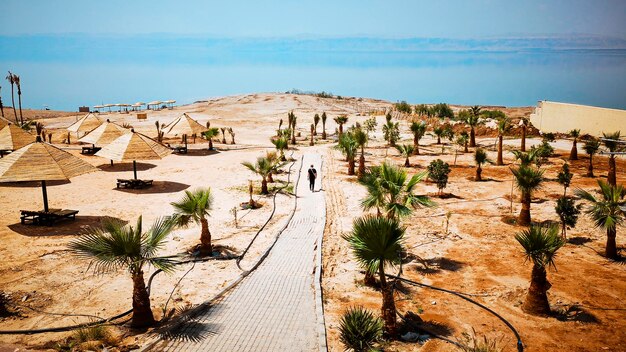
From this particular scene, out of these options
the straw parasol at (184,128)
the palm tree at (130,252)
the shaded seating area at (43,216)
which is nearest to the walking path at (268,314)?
the palm tree at (130,252)

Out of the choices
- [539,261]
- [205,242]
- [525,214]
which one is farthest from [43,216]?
[525,214]

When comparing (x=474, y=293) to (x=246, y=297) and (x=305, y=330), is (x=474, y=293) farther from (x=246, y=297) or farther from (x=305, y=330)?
(x=246, y=297)

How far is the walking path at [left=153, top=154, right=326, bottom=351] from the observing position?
8.20 metres

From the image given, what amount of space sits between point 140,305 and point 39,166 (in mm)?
10061

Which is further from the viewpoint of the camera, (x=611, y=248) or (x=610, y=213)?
(x=611, y=248)

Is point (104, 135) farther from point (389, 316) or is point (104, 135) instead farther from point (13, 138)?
point (389, 316)

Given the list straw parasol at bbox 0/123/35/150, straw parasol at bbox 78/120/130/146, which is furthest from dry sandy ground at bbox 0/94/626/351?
straw parasol at bbox 0/123/35/150

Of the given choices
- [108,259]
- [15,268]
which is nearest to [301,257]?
[108,259]

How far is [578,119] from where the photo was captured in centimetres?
3884

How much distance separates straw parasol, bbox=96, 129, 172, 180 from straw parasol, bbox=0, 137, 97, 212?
167 inches

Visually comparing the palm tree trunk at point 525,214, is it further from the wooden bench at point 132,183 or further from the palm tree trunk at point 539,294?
the wooden bench at point 132,183

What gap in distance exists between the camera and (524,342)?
880cm

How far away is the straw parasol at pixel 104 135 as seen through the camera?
26469mm

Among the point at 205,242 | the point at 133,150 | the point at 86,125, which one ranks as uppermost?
the point at 86,125
